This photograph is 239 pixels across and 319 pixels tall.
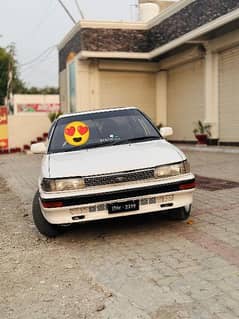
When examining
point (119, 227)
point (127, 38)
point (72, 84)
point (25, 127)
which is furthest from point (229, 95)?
point (25, 127)

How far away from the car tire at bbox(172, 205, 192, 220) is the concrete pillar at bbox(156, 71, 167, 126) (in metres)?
16.2

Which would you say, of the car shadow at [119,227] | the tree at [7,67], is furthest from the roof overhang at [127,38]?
the tree at [7,67]

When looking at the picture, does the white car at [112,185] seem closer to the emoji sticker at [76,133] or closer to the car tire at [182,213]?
the car tire at [182,213]

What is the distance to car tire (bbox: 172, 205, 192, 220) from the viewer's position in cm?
593

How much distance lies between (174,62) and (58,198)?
15.8 metres

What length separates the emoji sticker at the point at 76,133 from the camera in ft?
21.1

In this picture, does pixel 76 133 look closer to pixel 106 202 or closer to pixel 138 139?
pixel 138 139

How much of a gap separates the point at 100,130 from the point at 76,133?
0.34 meters

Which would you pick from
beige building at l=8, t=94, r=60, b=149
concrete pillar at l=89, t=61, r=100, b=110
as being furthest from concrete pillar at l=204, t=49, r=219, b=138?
beige building at l=8, t=94, r=60, b=149

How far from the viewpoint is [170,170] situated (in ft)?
17.6

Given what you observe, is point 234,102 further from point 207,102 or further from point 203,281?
point 203,281

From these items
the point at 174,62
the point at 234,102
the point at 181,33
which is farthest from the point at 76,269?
the point at 174,62

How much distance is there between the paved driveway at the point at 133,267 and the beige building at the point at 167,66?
995 cm

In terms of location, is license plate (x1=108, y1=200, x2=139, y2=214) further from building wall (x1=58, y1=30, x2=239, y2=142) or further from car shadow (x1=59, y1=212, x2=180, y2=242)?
building wall (x1=58, y1=30, x2=239, y2=142)
